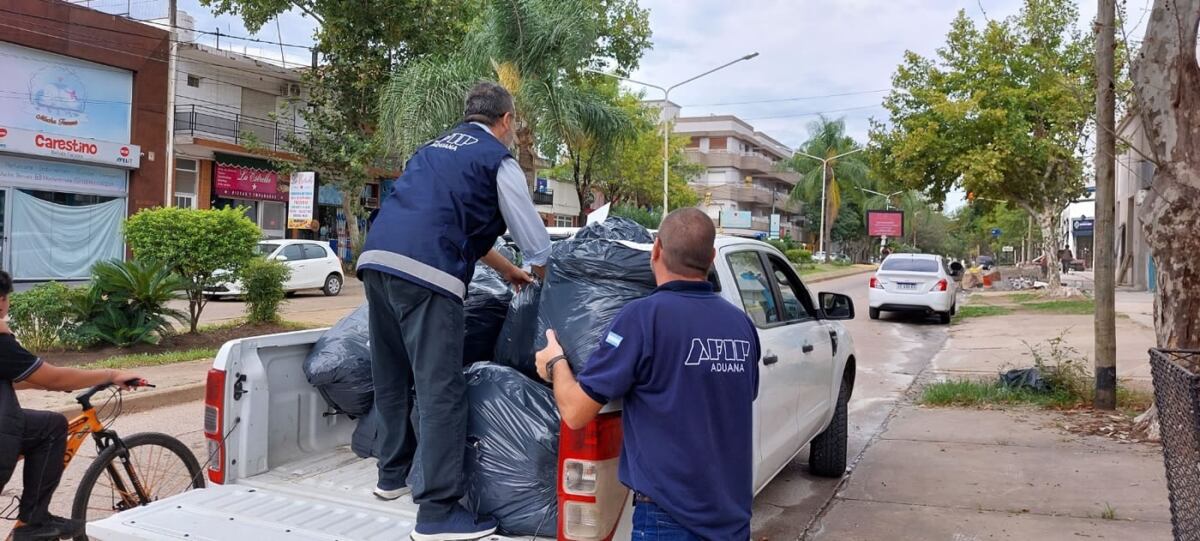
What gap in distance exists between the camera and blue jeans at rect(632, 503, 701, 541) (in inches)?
92.1

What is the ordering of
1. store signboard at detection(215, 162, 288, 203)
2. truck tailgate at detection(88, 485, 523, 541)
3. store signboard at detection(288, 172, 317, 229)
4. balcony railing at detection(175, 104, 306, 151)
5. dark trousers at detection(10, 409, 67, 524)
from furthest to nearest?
store signboard at detection(215, 162, 288, 203) → balcony railing at detection(175, 104, 306, 151) → store signboard at detection(288, 172, 317, 229) → dark trousers at detection(10, 409, 67, 524) → truck tailgate at detection(88, 485, 523, 541)

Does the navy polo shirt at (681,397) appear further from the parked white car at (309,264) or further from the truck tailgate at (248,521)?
the parked white car at (309,264)

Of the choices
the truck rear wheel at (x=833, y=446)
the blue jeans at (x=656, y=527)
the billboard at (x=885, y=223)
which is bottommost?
the truck rear wheel at (x=833, y=446)

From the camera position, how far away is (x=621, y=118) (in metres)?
24.4

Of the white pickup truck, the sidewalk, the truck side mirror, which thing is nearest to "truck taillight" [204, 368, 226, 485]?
the white pickup truck

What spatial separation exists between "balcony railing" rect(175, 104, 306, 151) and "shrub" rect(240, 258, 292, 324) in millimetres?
15884

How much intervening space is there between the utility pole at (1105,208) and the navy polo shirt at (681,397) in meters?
7.00

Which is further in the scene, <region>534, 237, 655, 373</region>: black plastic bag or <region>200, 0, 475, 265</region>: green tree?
<region>200, 0, 475, 265</region>: green tree

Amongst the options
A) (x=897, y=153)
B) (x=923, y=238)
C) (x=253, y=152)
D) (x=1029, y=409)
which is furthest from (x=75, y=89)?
(x=923, y=238)

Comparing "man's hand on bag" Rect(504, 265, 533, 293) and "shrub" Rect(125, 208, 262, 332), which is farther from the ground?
"shrub" Rect(125, 208, 262, 332)

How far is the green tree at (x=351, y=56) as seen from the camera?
84.7 feet

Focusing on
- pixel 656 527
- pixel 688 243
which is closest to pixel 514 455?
pixel 656 527

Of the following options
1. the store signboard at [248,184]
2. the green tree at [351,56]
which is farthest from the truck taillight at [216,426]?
the store signboard at [248,184]

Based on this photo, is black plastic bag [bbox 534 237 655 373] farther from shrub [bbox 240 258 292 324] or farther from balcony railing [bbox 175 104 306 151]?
balcony railing [bbox 175 104 306 151]
